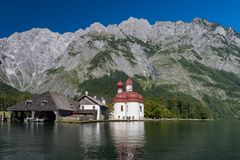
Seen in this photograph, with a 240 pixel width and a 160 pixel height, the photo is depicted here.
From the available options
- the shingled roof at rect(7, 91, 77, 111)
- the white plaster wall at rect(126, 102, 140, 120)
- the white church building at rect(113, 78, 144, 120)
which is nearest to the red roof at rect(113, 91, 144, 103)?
the white church building at rect(113, 78, 144, 120)

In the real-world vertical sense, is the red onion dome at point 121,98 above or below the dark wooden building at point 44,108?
above

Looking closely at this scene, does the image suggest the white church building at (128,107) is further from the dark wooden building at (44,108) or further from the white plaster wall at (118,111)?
the dark wooden building at (44,108)

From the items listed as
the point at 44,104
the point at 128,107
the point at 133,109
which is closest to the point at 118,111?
the point at 128,107

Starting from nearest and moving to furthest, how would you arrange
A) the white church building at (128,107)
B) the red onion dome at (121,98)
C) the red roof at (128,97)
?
the white church building at (128,107) < the red roof at (128,97) < the red onion dome at (121,98)

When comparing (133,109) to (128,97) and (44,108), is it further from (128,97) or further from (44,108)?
(44,108)

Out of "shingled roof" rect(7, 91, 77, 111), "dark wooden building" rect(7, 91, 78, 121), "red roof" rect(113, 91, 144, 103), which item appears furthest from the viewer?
"red roof" rect(113, 91, 144, 103)

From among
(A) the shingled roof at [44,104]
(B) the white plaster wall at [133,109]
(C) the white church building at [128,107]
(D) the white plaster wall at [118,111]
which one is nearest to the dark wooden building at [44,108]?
(A) the shingled roof at [44,104]

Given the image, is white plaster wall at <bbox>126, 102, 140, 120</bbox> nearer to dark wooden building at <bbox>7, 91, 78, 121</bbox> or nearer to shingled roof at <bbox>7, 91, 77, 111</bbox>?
dark wooden building at <bbox>7, 91, 78, 121</bbox>

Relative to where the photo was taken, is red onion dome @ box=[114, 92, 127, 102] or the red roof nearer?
the red roof

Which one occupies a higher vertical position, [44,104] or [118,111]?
[44,104]

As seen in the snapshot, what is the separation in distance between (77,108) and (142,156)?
308ft

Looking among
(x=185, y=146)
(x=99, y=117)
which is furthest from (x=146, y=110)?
(x=185, y=146)

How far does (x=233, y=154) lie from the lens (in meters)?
41.4

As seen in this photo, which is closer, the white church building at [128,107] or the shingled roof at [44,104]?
the shingled roof at [44,104]
